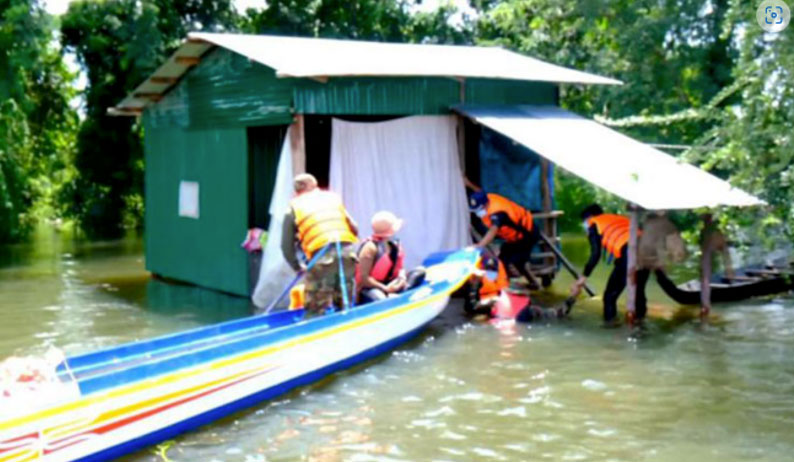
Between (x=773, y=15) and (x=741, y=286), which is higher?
(x=773, y=15)

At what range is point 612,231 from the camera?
11977 mm

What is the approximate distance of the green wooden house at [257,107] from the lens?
504 inches

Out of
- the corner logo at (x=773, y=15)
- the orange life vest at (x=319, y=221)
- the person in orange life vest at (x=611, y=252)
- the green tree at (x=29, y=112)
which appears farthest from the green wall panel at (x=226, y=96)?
the corner logo at (x=773, y=15)

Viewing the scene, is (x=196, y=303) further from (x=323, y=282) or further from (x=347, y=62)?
(x=323, y=282)

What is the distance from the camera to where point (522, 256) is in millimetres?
13172

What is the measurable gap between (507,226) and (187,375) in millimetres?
6190

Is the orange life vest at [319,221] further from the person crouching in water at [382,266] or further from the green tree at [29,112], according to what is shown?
the green tree at [29,112]

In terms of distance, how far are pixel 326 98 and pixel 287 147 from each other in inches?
30.9

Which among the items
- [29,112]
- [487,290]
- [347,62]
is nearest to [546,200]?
[487,290]

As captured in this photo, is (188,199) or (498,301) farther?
(188,199)

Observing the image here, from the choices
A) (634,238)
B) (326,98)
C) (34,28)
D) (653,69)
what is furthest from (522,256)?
(34,28)

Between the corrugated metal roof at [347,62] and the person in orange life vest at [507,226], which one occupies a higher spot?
the corrugated metal roof at [347,62]

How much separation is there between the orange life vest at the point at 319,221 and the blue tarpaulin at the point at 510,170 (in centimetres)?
436

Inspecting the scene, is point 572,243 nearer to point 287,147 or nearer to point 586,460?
point 287,147
